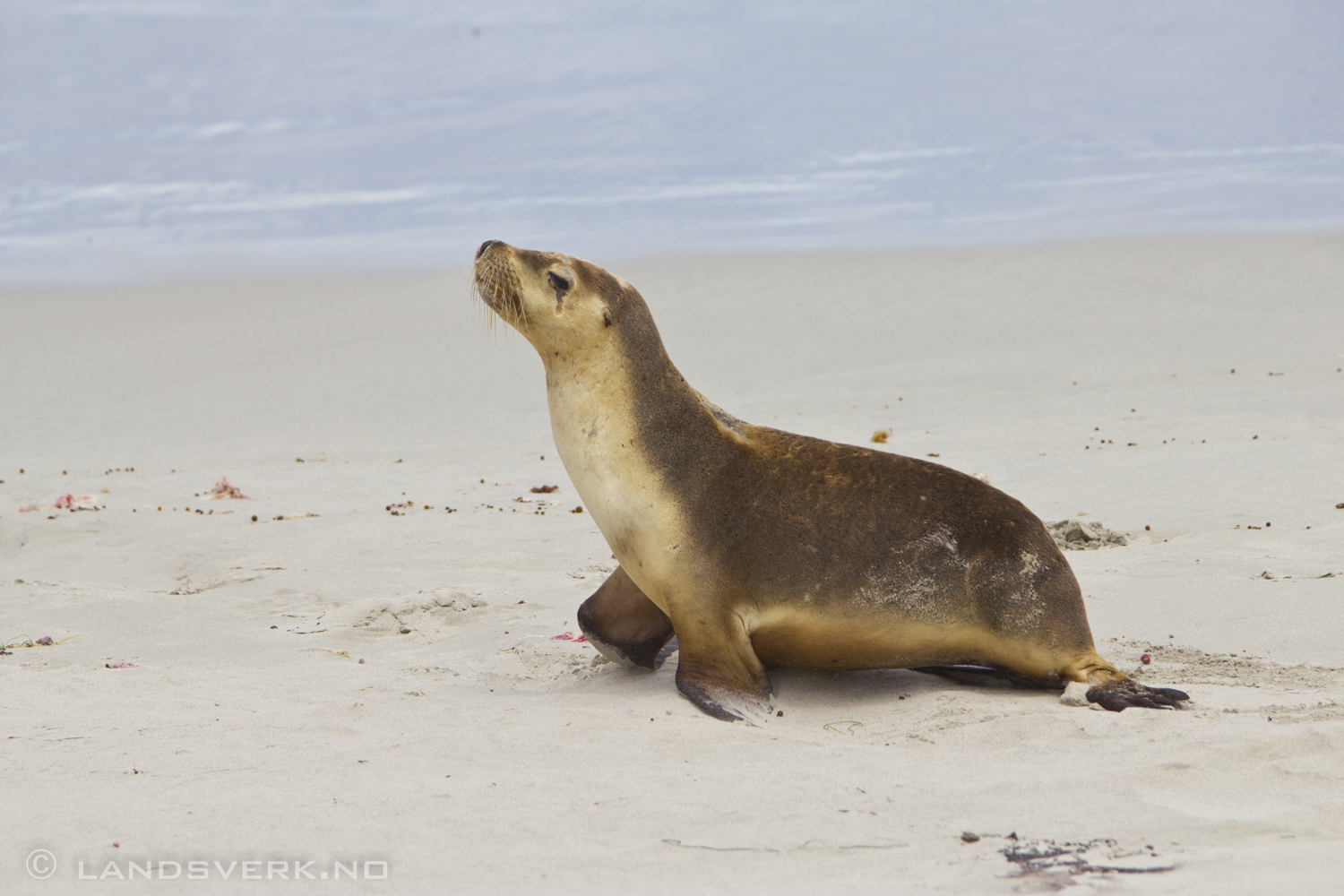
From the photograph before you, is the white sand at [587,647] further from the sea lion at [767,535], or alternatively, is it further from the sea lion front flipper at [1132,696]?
the sea lion at [767,535]

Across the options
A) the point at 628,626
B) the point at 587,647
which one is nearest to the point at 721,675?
the point at 628,626

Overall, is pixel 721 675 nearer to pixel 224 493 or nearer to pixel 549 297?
pixel 549 297

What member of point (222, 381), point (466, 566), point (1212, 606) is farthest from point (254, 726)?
point (222, 381)

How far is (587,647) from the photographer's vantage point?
596cm

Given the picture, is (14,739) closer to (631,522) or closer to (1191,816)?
(631,522)

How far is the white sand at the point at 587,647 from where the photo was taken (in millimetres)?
3223

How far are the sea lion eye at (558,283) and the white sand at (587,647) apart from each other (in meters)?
1.49

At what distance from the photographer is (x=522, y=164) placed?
114 ft

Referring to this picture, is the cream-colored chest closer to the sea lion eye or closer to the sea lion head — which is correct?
the sea lion head

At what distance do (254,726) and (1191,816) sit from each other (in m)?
2.77

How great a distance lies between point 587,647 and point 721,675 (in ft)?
4.21
